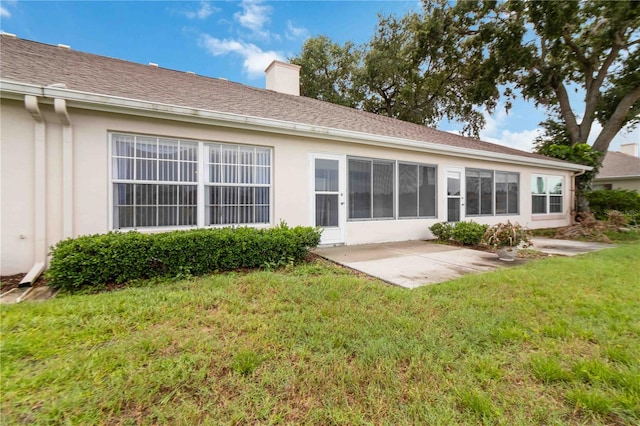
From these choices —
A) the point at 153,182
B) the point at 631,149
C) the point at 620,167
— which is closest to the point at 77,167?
the point at 153,182

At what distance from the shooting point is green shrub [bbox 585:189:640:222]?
12727 millimetres

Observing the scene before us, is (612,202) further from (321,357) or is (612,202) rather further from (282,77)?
(321,357)

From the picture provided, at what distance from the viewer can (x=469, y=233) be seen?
7547 mm

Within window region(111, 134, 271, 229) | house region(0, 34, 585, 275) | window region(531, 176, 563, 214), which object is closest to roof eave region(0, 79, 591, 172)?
house region(0, 34, 585, 275)

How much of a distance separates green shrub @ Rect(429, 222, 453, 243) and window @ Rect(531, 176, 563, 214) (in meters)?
5.72

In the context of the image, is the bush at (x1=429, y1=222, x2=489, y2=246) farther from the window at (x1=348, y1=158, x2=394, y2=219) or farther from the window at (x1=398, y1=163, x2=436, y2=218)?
the window at (x1=348, y1=158, x2=394, y2=219)

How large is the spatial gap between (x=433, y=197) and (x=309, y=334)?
7353 mm

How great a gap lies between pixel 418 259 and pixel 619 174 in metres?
24.3

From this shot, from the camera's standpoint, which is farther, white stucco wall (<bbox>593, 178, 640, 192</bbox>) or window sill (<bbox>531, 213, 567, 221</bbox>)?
white stucco wall (<bbox>593, 178, 640, 192</bbox>)

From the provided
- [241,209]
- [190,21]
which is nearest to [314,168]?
[241,209]

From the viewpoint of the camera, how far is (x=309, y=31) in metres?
17.5

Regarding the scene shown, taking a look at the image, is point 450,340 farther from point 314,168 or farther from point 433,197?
point 433,197

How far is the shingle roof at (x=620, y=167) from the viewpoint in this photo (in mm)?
19438

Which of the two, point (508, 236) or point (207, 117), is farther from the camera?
point (508, 236)
